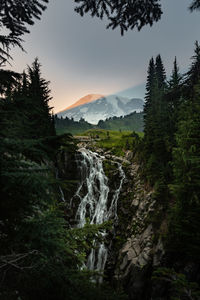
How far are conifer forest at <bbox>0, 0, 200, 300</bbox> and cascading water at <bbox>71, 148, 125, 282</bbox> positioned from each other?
0.38 ft

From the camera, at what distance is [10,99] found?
117 inches

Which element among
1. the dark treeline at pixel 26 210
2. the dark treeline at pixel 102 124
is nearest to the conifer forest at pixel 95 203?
the dark treeline at pixel 26 210

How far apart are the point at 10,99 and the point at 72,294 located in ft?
11.6

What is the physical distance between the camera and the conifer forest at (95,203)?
2375 mm

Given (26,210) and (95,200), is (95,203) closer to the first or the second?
(95,200)

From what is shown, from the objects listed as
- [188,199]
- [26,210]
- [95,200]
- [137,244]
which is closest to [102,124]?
[95,200]

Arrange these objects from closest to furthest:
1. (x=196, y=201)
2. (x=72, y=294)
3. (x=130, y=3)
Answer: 1. (x=72, y=294)
2. (x=130, y=3)
3. (x=196, y=201)

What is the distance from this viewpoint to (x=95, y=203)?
61.7 feet

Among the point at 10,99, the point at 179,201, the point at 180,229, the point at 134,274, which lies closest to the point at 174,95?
the point at 10,99

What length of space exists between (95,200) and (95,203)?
41cm

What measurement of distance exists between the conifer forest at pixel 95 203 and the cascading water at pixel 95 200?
0.12m

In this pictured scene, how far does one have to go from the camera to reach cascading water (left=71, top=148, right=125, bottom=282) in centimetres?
1444

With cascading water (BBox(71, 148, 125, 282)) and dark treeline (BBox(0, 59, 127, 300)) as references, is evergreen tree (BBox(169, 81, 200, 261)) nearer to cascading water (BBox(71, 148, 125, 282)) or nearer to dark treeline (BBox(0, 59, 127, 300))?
cascading water (BBox(71, 148, 125, 282))

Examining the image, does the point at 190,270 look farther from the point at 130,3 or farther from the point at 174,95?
the point at 130,3
